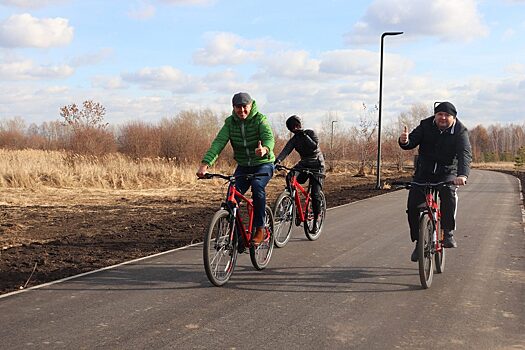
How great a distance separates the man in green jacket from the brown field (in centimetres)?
206

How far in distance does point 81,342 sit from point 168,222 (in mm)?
7584

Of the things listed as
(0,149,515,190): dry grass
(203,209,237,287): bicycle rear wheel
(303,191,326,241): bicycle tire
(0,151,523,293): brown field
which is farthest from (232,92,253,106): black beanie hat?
(0,149,515,190): dry grass

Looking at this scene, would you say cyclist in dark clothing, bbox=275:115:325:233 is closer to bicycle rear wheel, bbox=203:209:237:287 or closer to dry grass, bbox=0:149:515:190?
bicycle rear wheel, bbox=203:209:237:287

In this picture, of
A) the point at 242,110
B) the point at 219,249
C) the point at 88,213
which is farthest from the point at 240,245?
the point at 88,213

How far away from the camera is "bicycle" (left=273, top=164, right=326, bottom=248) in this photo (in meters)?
8.26

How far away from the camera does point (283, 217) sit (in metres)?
8.39

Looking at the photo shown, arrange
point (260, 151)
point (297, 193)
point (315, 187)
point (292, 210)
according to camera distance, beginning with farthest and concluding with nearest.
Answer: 1. point (315, 187)
2. point (297, 193)
3. point (292, 210)
4. point (260, 151)

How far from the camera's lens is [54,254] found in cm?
774

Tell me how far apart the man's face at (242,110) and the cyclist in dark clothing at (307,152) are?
83.3 inches

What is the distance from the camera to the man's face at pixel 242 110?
630 cm

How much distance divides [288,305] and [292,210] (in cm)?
350

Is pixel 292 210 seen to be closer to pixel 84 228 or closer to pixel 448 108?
pixel 448 108

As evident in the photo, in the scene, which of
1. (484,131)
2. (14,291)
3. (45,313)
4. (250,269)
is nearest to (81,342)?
(45,313)

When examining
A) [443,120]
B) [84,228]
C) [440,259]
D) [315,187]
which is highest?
[443,120]
